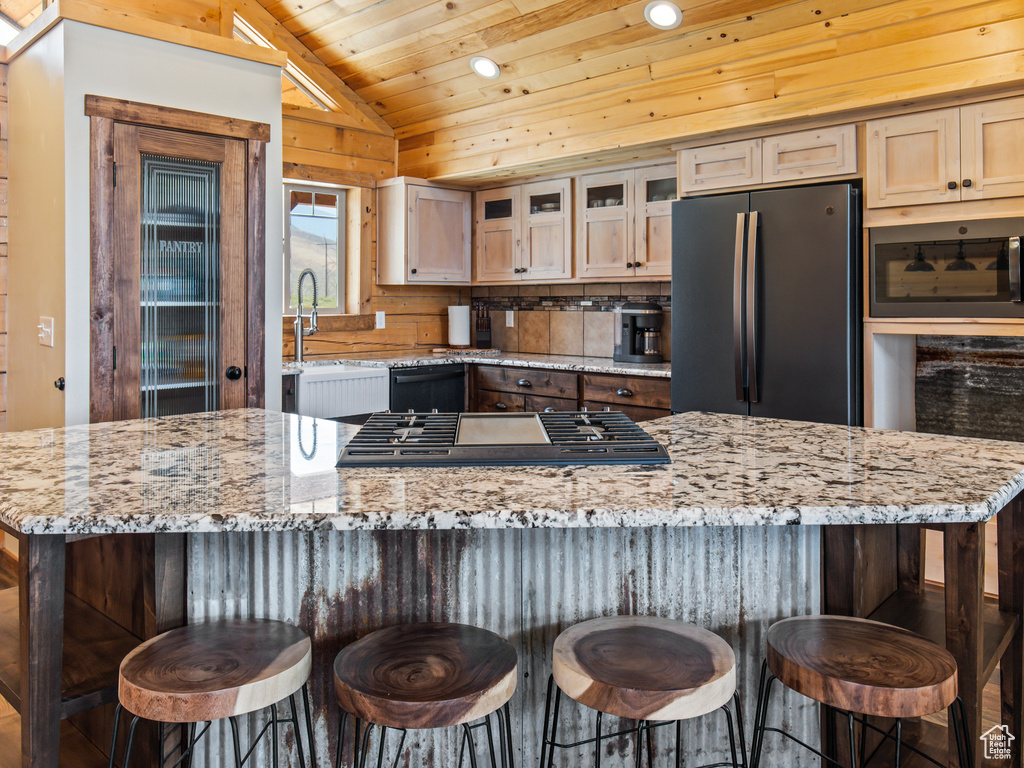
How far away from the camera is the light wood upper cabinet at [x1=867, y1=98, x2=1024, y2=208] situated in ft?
9.32

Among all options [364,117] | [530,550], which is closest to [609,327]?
[364,117]

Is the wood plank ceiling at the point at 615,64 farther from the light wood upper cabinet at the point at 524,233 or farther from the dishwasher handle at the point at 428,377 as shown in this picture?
the dishwasher handle at the point at 428,377

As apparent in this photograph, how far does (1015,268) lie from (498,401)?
2.76 metres

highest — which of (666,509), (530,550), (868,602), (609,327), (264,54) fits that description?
(264,54)

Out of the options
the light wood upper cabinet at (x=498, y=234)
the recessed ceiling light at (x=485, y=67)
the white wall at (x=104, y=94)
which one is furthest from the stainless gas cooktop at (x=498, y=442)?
the light wood upper cabinet at (x=498, y=234)

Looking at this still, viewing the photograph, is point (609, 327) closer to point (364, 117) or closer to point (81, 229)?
point (364, 117)

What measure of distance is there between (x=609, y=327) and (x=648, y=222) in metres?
0.83

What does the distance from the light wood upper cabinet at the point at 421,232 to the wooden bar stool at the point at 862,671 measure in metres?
3.86

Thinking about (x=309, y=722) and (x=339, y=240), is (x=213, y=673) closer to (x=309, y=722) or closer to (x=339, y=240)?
(x=309, y=722)

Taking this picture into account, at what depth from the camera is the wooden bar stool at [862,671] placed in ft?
4.06

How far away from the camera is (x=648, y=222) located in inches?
168

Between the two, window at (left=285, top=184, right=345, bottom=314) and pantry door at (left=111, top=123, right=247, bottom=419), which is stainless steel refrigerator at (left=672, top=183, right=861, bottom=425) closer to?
pantry door at (left=111, top=123, right=247, bottom=419)

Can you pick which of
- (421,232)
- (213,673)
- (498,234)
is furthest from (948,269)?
(421,232)

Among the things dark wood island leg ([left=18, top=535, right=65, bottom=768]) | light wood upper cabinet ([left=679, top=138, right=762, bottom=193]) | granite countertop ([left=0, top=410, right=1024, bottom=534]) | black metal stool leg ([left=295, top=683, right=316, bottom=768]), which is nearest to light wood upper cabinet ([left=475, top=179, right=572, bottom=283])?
light wood upper cabinet ([left=679, top=138, right=762, bottom=193])
